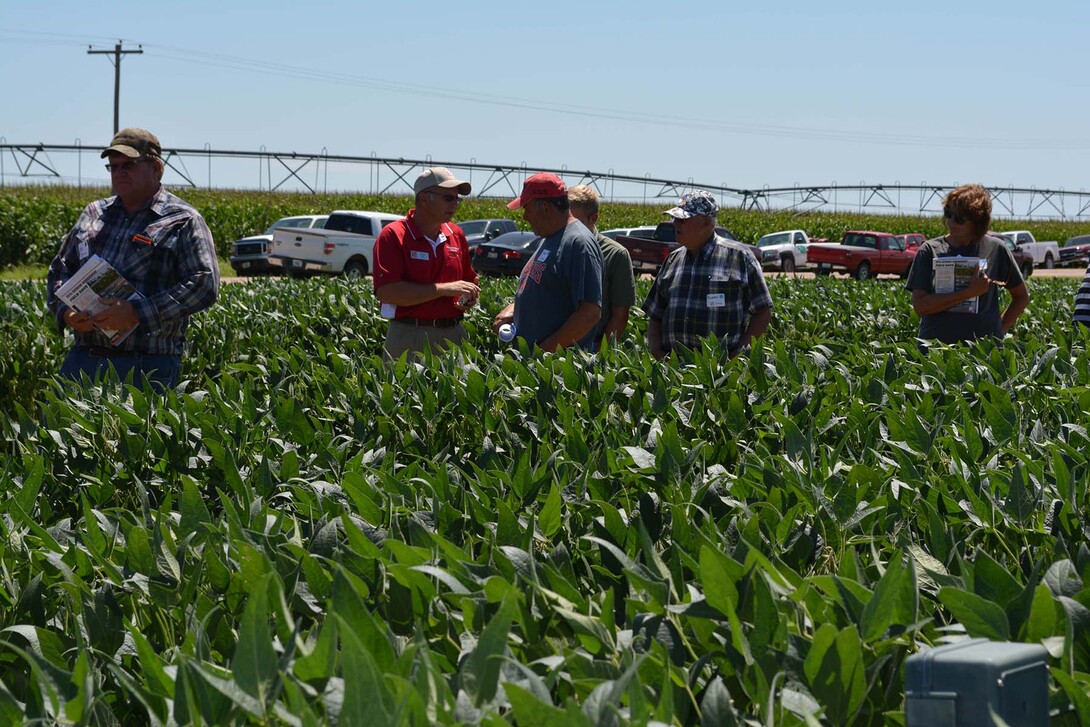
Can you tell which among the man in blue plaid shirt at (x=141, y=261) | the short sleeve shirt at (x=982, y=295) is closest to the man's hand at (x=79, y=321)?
the man in blue plaid shirt at (x=141, y=261)

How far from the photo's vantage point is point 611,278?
6277 mm

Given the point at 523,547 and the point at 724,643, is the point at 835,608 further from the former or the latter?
the point at 523,547

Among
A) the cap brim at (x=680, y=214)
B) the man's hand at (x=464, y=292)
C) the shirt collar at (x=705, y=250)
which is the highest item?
the cap brim at (x=680, y=214)

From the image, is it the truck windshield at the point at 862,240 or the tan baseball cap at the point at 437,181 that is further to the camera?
the truck windshield at the point at 862,240

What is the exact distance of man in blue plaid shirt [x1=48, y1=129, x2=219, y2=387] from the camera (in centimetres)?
522

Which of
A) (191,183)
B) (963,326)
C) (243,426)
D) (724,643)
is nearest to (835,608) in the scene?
(724,643)

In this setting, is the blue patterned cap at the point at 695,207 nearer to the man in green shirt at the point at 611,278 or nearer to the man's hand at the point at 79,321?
the man in green shirt at the point at 611,278

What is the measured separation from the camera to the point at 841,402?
374 cm

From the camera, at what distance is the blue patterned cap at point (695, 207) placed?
576 cm

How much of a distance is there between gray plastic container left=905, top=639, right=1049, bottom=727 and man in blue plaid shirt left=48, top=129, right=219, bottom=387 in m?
4.55

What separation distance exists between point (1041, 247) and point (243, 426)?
52912 mm

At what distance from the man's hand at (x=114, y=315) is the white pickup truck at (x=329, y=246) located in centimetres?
2415

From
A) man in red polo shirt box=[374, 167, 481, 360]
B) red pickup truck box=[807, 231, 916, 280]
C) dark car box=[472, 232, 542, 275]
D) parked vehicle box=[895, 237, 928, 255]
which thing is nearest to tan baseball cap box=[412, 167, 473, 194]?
man in red polo shirt box=[374, 167, 481, 360]

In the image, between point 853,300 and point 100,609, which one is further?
point 853,300
